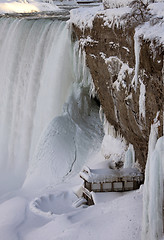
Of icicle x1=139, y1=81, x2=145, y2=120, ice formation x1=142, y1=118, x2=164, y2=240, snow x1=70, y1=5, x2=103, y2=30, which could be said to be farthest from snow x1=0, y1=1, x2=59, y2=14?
ice formation x1=142, y1=118, x2=164, y2=240

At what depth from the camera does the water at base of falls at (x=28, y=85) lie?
46.6 ft

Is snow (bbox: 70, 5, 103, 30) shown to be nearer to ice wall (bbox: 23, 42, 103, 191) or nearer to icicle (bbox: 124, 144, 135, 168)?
ice wall (bbox: 23, 42, 103, 191)

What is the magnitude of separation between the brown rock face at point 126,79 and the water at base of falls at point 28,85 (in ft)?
6.51

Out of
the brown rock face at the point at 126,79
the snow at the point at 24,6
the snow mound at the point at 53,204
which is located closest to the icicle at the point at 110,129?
the brown rock face at the point at 126,79

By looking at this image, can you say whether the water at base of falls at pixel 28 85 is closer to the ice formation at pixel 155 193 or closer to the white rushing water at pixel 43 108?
the white rushing water at pixel 43 108

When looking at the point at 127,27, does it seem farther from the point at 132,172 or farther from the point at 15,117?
the point at 15,117

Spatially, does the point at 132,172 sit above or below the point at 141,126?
below

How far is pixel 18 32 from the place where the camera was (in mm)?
16344

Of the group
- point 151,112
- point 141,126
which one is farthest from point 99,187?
point 151,112

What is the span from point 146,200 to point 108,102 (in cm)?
498

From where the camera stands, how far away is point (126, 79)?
9.37 meters

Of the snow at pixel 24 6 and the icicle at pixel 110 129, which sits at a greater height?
the snow at pixel 24 6

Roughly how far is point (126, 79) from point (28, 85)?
21.0ft

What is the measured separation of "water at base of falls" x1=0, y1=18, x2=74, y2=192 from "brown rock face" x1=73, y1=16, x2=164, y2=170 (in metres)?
1.98
